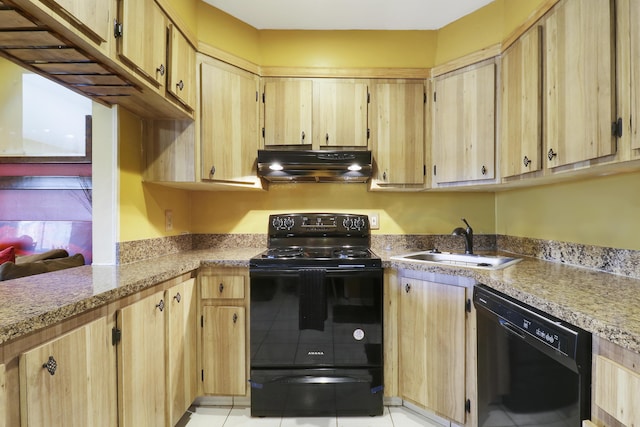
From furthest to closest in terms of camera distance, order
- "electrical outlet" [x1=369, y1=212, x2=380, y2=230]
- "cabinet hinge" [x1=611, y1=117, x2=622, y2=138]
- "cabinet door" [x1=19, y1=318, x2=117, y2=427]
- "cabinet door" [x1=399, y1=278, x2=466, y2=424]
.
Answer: "electrical outlet" [x1=369, y1=212, x2=380, y2=230] → "cabinet door" [x1=399, y1=278, x2=466, y2=424] → "cabinet hinge" [x1=611, y1=117, x2=622, y2=138] → "cabinet door" [x1=19, y1=318, x2=117, y2=427]

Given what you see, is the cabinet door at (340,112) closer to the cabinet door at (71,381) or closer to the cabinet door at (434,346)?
the cabinet door at (434,346)

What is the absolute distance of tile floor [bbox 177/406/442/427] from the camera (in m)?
1.67

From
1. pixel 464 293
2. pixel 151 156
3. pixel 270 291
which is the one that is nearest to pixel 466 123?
pixel 464 293

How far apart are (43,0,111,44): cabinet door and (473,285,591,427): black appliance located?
1805 millimetres

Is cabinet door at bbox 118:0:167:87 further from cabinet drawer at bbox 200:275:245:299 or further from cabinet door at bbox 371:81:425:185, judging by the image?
cabinet door at bbox 371:81:425:185

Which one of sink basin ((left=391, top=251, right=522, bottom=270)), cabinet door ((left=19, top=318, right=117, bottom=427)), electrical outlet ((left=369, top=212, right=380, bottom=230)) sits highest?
electrical outlet ((left=369, top=212, right=380, bottom=230))

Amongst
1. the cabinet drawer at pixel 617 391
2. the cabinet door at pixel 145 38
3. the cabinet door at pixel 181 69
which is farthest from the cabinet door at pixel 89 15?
the cabinet drawer at pixel 617 391

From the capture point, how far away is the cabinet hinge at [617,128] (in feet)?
3.31

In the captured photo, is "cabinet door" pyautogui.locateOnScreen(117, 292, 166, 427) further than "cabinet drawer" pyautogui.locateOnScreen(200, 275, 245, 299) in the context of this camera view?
No

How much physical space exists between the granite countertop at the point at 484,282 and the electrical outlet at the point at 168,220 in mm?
413

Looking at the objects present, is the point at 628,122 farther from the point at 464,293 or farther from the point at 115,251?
the point at 115,251

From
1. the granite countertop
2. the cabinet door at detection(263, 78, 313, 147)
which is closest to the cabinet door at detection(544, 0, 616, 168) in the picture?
the granite countertop

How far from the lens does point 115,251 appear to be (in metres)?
1.54

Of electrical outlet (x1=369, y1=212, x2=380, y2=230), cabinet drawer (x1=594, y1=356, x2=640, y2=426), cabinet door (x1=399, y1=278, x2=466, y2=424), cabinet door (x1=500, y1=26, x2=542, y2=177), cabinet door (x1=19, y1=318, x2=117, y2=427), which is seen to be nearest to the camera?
cabinet drawer (x1=594, y1=356, x2=640, y2=426)
